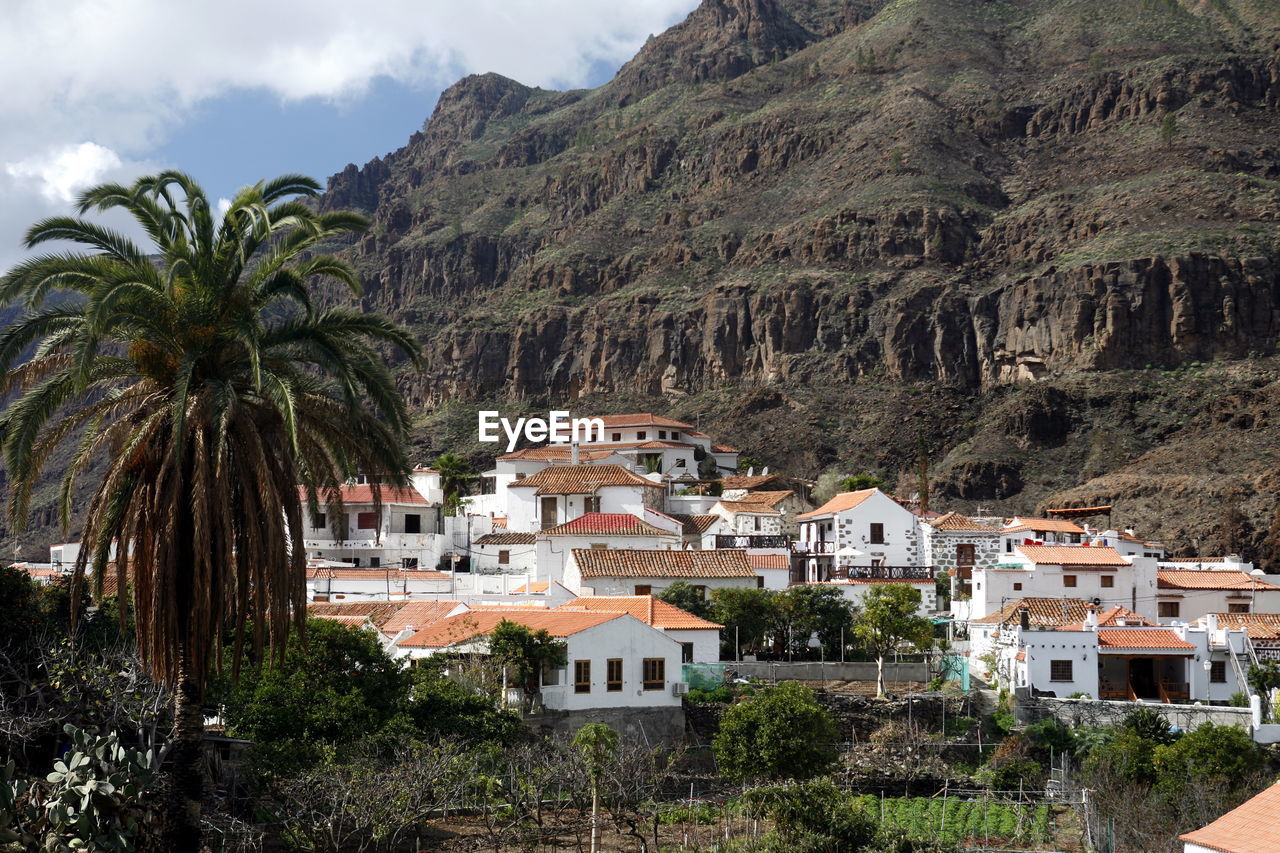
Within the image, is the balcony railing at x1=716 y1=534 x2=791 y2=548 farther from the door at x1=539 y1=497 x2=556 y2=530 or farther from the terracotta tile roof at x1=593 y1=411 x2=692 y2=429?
the terracotta tile roof at x1=593 y1=411 x2=692 y2=429

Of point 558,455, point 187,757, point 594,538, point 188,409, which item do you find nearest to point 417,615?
point 594,538

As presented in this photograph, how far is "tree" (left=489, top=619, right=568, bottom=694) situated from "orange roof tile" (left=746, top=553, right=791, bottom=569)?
18.6 meters

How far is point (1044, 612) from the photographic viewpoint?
1989 inches

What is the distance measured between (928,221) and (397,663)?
11871cm

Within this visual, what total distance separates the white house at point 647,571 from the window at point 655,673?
11893 millimetres

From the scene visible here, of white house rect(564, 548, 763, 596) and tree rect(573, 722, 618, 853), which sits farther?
white house rect(564, 548, 763, 596)

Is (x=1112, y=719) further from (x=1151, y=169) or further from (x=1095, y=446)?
(x=1151, y=169)

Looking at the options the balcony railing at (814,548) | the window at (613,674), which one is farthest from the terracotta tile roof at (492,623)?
the balcony railing at (814,548)

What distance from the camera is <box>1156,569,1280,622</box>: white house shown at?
58.7 m

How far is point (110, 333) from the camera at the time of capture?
17.3 metres

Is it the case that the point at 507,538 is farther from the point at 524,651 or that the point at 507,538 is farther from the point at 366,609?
the point at 524,651

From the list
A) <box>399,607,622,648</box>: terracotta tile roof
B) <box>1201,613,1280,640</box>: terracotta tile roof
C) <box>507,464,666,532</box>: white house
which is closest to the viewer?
<box>399,607,622,648</box>: terracotta tile roof

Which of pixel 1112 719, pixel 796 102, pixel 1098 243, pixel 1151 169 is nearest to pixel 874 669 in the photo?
pixel 1112 719

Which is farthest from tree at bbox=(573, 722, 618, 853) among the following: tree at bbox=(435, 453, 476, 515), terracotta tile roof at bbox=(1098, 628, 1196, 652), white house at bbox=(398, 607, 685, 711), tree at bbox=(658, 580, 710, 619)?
tree at bbox=(435, 453, 476, 515)
